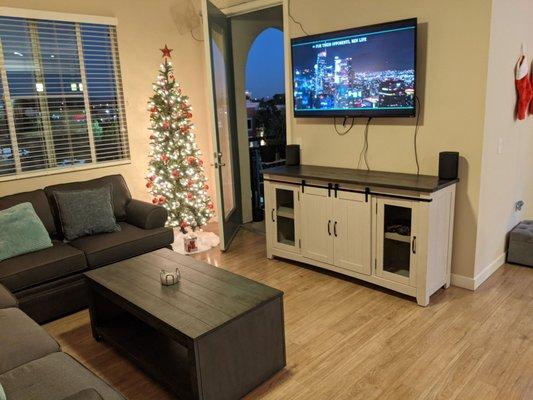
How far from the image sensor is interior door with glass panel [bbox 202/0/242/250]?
4266mm

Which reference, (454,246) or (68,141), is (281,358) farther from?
(68,141)

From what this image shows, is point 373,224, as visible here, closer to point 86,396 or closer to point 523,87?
point 523,87

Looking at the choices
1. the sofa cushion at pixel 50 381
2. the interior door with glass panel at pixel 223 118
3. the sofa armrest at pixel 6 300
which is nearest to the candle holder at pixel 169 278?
the sofa cushion at pixel 50 381

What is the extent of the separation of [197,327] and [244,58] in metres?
3.95

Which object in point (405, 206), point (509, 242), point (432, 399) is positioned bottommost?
point (432, 399)

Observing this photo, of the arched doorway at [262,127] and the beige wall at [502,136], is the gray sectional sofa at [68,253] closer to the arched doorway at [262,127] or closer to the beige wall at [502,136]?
the arched doorway at [262,127]

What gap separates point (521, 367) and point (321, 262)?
5.70ft

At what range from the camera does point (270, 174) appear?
13.4 ft

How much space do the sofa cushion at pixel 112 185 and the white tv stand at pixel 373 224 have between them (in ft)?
4.79

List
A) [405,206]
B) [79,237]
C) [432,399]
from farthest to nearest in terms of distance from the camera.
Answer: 1. [79,237]
2. [405,206]
3. [432,399]

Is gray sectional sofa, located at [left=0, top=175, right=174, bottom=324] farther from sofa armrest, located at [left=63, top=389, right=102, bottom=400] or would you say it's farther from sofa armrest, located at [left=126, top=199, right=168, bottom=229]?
sofa armrest, located at [left=63, top=389, right=102, bottom=400]

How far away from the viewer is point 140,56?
189 inches

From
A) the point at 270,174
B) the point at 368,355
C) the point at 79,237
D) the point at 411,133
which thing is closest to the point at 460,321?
the point at 368,355

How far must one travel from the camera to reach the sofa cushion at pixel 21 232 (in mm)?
3252
